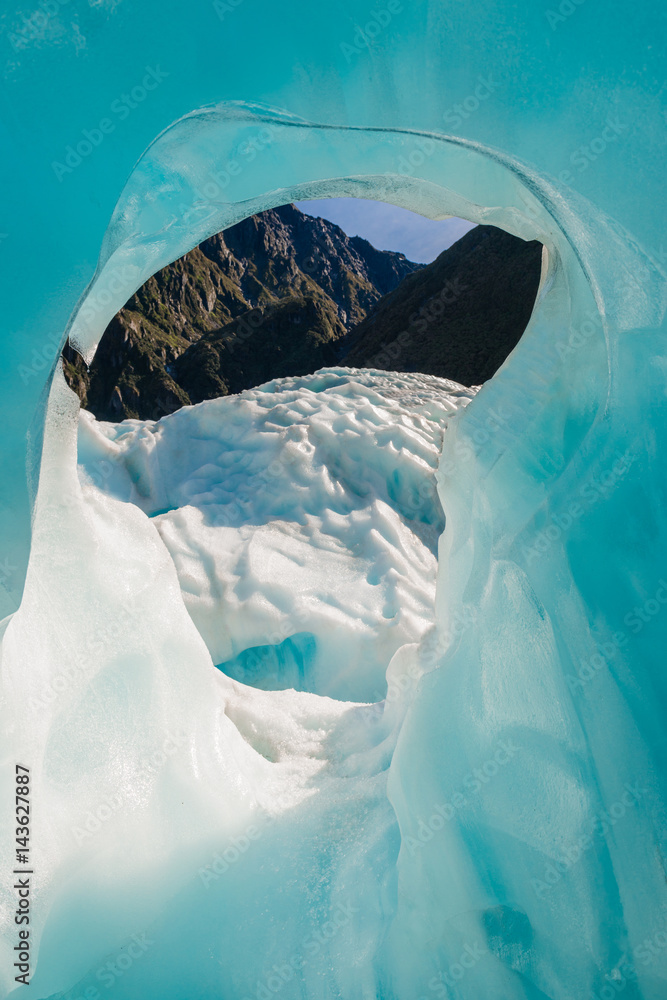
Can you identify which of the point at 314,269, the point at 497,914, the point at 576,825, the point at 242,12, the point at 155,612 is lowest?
the point at 497,914

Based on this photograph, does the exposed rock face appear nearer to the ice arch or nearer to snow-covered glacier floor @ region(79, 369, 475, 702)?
snow-covered glacier floor @ region(79, 369, 475, 702)

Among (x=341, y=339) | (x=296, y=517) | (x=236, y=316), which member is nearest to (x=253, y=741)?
(x=296, y=517)

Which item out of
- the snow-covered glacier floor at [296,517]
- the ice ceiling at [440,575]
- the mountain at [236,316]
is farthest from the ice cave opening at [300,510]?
the mountain at [236,316]

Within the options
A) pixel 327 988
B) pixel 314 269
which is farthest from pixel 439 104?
pixel 314 269

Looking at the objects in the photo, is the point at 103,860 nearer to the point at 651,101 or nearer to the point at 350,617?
the point at 350,617

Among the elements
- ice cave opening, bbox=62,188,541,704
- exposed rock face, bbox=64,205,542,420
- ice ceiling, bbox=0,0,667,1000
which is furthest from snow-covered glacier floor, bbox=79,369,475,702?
exposed rock face, bbox=64,205,542,420

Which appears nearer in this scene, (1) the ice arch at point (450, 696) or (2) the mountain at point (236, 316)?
(1) the ice arch at point (450, 696)

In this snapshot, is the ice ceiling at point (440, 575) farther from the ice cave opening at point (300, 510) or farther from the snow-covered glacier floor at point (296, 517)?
the snow-covered glacier floor at point (296, 517)

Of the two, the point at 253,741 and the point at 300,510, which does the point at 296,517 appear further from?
the point at 253,741

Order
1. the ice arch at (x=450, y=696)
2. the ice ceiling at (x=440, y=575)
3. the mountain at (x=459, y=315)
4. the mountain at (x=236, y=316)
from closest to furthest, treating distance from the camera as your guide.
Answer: the ice ceiling at (x=440, y=575) → the ice arch at (x=450, y=696) → the mountain at (x=459, y=315) → the mountain at (x=236, y=316)
